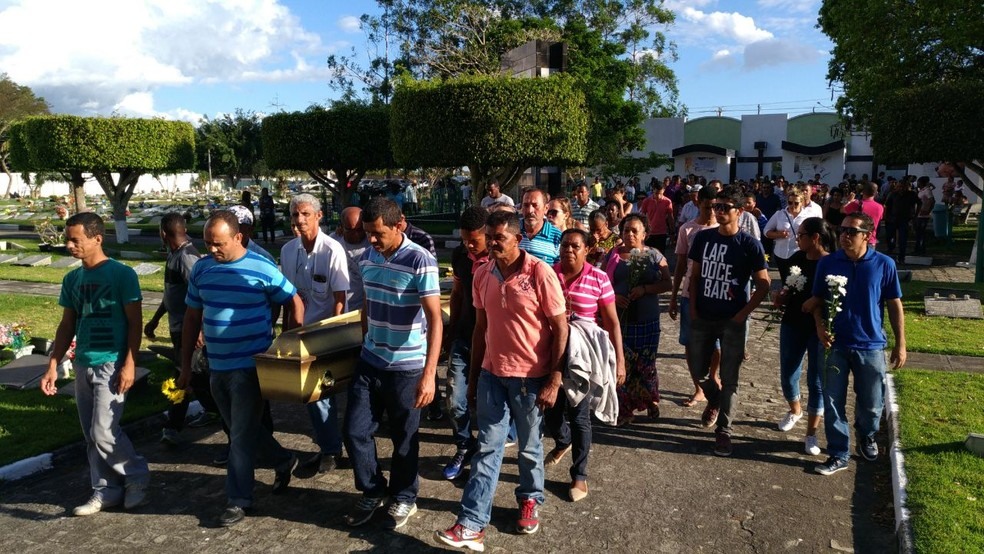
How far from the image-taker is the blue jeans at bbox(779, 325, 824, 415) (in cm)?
541

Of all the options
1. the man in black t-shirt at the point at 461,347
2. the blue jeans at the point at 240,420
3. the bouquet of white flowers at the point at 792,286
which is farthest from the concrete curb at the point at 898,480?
the blue jeans at the point at 240,420

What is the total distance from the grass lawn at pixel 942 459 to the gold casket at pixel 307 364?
3.32 metres

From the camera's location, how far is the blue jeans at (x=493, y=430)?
13.2 feet

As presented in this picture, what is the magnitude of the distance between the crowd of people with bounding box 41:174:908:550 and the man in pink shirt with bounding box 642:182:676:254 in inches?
280

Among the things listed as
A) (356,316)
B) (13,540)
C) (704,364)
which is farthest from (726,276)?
(13,540)

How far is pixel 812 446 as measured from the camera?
17.6 ft

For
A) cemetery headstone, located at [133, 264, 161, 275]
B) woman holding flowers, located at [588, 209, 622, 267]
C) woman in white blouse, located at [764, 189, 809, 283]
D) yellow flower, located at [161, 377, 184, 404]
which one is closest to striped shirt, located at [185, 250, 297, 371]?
yellow flower, located at [161, 377, 184, 404]

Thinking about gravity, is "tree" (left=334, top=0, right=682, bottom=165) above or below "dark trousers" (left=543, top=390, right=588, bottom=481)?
above

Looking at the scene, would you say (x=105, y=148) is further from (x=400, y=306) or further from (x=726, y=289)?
(x=726, y=289)

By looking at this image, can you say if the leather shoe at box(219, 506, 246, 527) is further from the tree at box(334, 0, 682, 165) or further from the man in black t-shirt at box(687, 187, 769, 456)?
the tree at box(334, 0, 682, 165)

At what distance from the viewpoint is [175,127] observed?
23359mm

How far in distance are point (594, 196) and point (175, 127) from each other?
14.0 metres

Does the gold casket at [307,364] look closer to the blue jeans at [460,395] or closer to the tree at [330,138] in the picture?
the blue jeans at [460,395]

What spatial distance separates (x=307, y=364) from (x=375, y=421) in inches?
22.7
